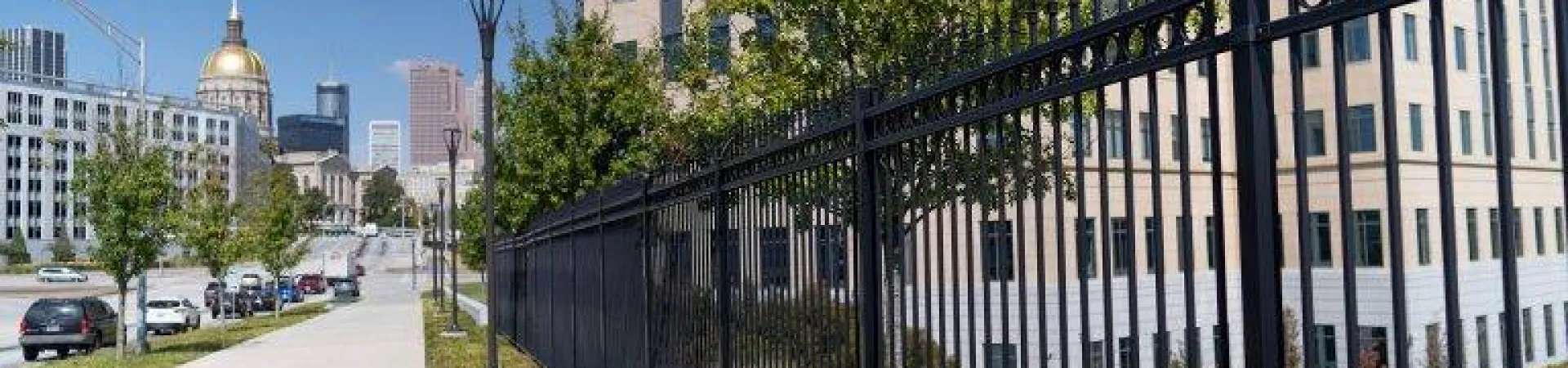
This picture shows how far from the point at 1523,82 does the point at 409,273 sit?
106235mm

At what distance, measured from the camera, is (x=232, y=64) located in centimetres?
18425

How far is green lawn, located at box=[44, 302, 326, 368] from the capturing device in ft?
75.3

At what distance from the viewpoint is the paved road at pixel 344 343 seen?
22000mm

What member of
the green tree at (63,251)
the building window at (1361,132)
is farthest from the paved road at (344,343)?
the green tree at (63,251)

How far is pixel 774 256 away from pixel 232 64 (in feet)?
634

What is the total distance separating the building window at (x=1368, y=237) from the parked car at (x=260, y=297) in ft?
160

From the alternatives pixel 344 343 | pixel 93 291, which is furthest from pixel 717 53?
pixel 93 291

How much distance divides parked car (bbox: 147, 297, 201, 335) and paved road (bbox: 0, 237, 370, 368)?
3.48 ft

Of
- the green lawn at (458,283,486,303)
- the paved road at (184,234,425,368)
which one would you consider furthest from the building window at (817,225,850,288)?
the green lawn at (458,283,486,303)

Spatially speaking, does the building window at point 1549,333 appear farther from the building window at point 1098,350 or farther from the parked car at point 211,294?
the parked car at point 211,294

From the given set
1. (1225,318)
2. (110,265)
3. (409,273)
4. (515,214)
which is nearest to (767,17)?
(515,214)

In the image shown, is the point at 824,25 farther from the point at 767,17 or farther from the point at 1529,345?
the point at 1529,345

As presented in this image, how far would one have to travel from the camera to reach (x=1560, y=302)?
254cm

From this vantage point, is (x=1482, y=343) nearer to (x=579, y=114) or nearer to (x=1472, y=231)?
(x=1472, y=231)
